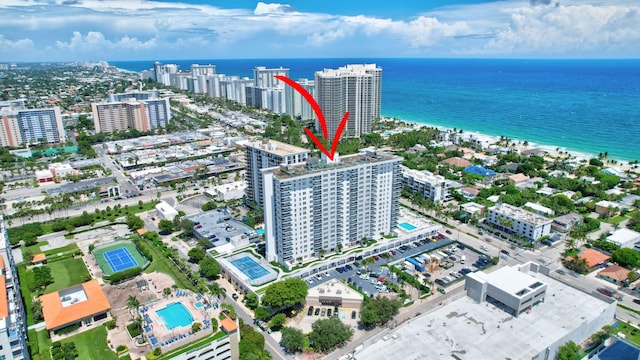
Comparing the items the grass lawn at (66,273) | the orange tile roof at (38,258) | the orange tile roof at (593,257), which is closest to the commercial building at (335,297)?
the grass lawn at (66,273)

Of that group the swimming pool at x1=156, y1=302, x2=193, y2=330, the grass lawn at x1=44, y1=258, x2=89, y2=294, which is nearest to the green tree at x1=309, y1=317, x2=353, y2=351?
the swimming pool at x1=156, y1=302, x2=193, y2=330

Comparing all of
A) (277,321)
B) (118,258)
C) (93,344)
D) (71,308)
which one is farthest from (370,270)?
(118,258)

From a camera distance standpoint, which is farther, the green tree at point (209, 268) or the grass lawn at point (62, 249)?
the grass lawn at point (62, 249)

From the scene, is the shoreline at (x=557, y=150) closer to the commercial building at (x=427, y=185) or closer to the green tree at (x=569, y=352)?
the commercial building at (x=427, y=185)

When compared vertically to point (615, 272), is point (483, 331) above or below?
above

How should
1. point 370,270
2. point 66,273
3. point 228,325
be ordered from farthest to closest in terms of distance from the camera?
point 66,273
point 370,270
point 228,325

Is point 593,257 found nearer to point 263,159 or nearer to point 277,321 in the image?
point 277,321

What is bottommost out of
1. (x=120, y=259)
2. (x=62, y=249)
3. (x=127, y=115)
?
(x=120, y=259)
